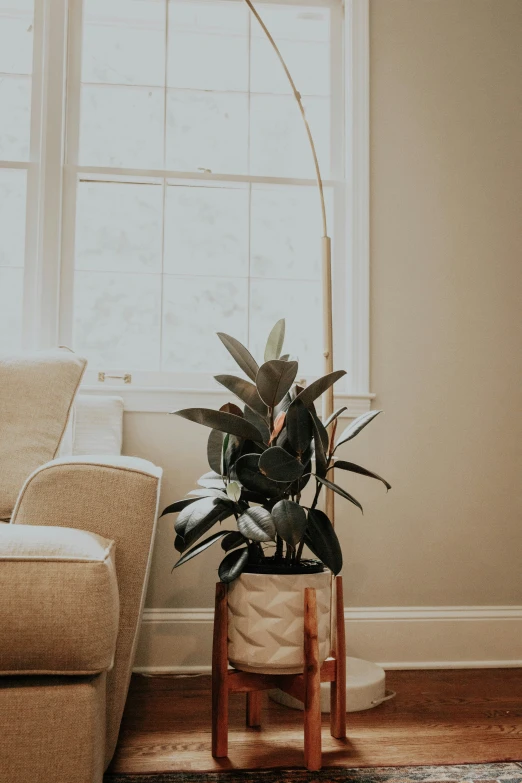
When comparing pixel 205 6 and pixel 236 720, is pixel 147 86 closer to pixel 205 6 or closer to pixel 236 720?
pixel 205 6

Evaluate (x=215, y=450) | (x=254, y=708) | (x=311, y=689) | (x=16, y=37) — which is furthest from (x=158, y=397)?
(x=16, y=37)

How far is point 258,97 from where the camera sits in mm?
2648

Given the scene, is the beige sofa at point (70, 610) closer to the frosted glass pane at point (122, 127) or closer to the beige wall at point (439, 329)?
the beige wall at point (439, 329)

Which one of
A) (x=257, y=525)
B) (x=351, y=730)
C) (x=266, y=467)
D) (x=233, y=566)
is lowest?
(x=351, y=730)

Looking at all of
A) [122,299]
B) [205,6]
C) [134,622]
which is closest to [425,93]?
[205,6]

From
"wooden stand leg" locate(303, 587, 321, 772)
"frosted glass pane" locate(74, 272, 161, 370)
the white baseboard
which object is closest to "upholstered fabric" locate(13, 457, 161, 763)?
"wooden stand leg" locate(303, 587, 321, 772)

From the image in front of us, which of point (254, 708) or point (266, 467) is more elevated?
point (266, 467)

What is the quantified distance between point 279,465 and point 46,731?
0.67 meters

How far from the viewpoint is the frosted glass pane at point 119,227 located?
2.54m

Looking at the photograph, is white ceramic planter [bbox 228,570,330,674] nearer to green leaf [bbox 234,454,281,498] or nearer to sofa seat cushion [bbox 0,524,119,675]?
green leaf [bbox 234,454,281,498]

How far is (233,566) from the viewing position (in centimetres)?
163

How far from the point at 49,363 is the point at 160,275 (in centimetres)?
79

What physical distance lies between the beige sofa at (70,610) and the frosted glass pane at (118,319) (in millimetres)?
1116

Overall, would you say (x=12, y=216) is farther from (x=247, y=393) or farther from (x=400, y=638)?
(x=400, y=638)
